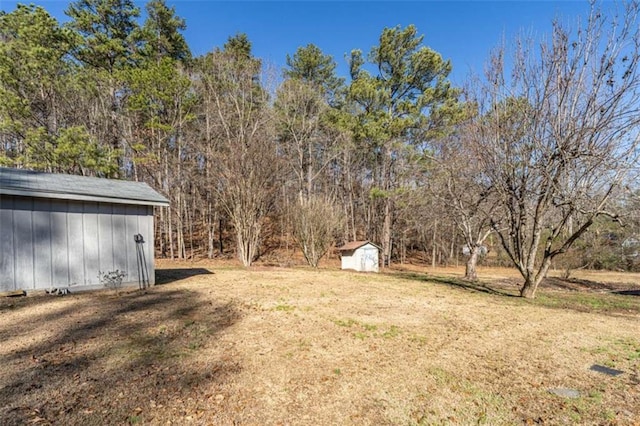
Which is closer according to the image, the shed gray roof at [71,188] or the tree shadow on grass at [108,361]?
the tree shadow on grass at [108,361]

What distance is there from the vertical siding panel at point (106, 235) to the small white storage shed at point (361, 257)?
9.34 metres

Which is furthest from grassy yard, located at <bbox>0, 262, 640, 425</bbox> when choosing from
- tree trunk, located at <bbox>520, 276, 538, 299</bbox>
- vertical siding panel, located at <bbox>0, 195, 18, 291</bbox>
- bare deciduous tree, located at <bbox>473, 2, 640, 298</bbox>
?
bare deciduous tree, located at <bbox>473, 2, 640, 298</bbox>

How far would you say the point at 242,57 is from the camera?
59.6 feet

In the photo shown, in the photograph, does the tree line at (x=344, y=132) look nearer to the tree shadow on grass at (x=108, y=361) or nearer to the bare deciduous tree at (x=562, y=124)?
the bare deciduous tree at (x=562, y=124)

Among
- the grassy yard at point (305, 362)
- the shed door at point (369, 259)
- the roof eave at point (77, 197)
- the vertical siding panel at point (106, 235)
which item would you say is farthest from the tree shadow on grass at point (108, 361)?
the shed door at point (369, 259)

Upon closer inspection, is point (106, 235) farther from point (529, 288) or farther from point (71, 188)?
point (529, 288)

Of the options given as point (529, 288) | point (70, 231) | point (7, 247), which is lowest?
point (529, 288)

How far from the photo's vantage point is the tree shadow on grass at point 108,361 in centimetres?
255

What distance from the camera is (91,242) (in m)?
6.49

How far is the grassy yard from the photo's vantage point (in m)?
2.57

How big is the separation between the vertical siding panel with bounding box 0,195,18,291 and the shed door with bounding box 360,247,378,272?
36.7 feet

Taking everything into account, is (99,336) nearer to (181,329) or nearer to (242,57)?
(181,329)

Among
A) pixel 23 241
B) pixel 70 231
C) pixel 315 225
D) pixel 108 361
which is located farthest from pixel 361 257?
pixel 108 361

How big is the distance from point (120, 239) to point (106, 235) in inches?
11.0
